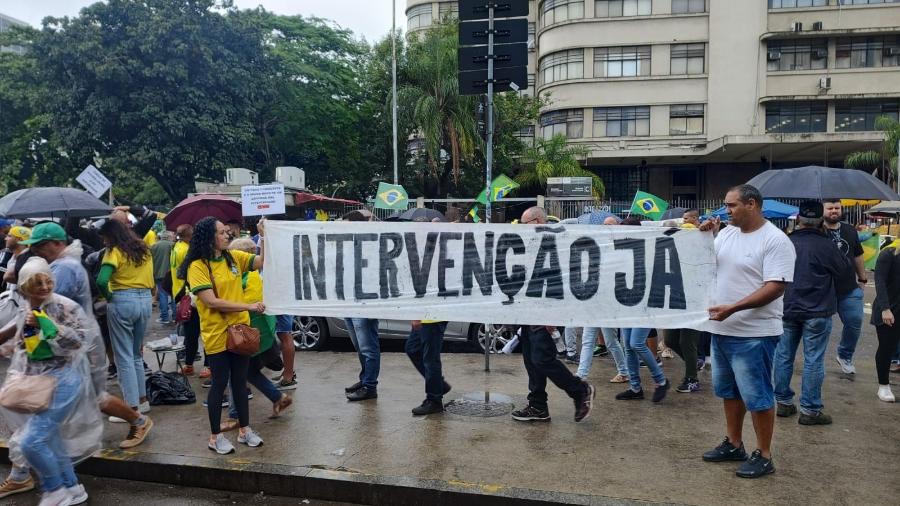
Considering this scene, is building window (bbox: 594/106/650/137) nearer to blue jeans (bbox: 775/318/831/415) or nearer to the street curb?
blue jeans (bbox: 775/318/831/415)

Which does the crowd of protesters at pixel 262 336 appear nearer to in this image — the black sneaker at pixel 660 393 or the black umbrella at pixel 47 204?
the black sneaker at pixel 660 393

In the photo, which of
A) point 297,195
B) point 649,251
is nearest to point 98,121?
point 297,195

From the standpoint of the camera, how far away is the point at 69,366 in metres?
4.14

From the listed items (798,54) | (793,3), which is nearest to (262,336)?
(798,54)

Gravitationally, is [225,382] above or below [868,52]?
below

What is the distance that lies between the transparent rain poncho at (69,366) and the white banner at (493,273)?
1.49 metres

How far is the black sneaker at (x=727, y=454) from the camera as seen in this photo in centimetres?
451

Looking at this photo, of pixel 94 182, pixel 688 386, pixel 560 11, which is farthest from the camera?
pixel 560 11

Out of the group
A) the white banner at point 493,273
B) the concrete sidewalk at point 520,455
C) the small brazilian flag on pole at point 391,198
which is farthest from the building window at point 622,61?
the white banner at point 493,273

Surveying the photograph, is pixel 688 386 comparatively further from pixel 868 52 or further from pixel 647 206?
pixel 868 52

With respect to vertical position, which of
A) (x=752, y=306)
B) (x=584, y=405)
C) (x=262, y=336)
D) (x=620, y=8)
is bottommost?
(x=584, y=405)

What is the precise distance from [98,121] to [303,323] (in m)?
20.6

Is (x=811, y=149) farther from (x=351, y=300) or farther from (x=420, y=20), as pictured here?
(x=351, y=300)

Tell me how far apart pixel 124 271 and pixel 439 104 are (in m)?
23.0
